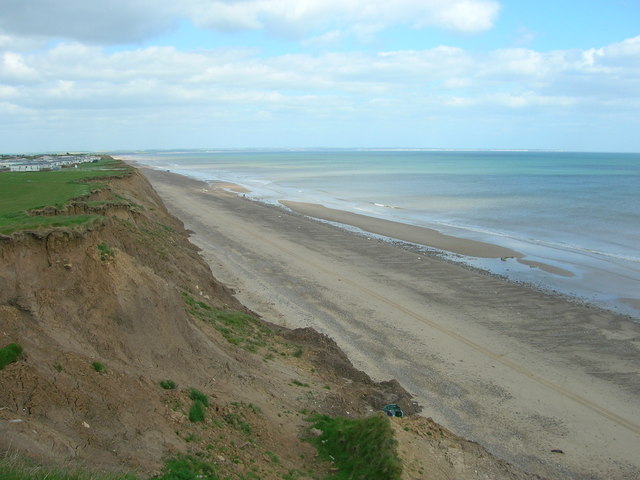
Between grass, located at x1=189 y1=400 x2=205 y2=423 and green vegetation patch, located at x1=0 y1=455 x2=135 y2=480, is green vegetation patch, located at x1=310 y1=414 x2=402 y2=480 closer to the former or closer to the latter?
grass, located at x1=189 y1=400 x2=205 y2=423

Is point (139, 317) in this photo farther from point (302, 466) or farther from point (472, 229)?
point (472, 229)

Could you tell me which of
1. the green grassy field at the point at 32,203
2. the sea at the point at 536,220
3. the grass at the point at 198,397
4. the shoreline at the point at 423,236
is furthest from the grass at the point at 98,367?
the shoreline at the point at 423,236

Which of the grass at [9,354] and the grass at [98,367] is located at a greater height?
the grass at [9,354]

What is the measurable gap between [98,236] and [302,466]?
8.49 meters

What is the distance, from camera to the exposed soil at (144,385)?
24.4ft

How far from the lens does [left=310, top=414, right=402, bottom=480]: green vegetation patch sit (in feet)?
28.7

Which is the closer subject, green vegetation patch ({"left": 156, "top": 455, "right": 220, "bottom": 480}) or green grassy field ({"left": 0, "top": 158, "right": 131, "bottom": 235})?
green vegetation patch ({"left": 156, "top": 455, "right": 220, "bottom": 480})

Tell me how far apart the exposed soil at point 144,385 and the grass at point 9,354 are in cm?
14

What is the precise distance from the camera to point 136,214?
2319 cm

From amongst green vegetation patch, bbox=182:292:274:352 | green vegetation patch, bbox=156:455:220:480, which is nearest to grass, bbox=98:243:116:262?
green vegetation patch, bbox=182:292:274:352

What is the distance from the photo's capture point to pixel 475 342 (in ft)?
59.5

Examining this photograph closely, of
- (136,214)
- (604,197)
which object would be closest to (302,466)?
(136,214)

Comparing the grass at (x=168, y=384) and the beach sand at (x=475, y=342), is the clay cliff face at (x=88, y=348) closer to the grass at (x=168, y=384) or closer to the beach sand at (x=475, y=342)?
the grass at (x=168, y=384)

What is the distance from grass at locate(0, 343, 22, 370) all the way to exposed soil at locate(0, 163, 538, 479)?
0.14m
